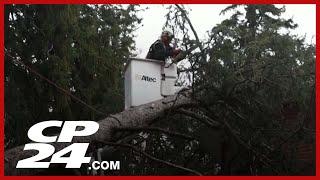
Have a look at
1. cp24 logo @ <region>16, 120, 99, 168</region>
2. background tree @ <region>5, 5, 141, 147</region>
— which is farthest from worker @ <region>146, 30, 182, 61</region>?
background tree @ <region>5, 5, 141, 147</region>

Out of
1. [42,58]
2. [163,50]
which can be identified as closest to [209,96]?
[163,50]

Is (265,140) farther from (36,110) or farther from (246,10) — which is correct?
(246,10)

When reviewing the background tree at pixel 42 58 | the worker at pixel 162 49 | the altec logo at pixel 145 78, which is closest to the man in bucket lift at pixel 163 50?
the worker at pixel 162 49

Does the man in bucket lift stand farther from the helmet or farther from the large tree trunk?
the large tree trunk

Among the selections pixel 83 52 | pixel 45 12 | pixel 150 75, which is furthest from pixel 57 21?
pixel 150 75

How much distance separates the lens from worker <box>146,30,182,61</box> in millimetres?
6496

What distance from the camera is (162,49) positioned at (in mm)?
6699

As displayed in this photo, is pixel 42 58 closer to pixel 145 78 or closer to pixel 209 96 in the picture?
pixel 145 78

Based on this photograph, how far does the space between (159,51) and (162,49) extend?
5 cm

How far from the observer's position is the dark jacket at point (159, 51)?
666cm

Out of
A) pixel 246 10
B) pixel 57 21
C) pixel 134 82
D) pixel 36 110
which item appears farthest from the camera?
pixel 246 10

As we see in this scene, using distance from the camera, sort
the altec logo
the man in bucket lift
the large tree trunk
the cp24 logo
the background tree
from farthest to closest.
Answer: the background tree, the altec logo, the man in bucket lift, the large tree trunk, the cp24 logo

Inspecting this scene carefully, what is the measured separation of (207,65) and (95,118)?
155 inches

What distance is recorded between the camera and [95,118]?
9.33 metres
